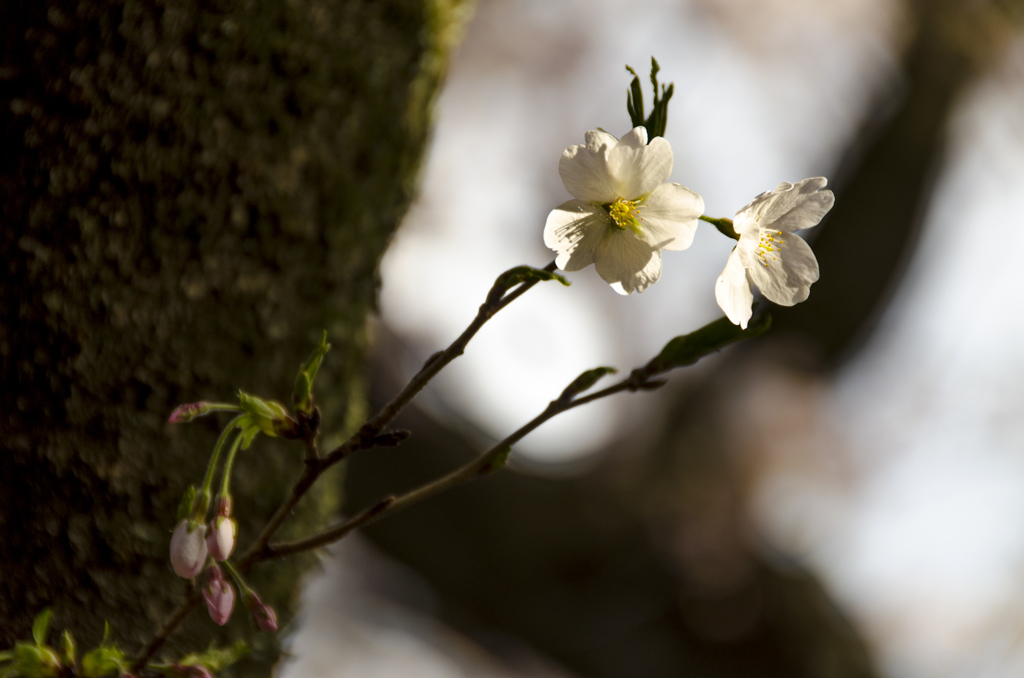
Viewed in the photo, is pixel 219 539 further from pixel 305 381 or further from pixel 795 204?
pixel 795 204

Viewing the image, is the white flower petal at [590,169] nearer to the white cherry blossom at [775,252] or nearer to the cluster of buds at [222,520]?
the white cherry blossom at [775,252]

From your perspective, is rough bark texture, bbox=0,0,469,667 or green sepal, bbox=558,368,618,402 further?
rough bark texture, bbox=0,0,469,667

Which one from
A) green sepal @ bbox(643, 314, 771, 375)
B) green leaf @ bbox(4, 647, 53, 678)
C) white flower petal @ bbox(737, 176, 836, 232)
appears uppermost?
white flower petal @ bbox(737, 176, 836, 232)

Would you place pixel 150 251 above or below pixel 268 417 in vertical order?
above

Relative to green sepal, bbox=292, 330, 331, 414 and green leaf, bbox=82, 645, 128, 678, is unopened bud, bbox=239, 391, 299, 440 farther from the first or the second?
green leaf, bbox=82, 645, 128, 678

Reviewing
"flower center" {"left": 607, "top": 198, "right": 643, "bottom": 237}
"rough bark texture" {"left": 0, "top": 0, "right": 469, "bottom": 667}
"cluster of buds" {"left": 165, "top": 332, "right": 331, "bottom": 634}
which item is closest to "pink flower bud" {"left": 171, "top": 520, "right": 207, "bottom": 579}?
"cluster of buds" {"left": 165, "top": 332, "right": 331, "bottom": 634}

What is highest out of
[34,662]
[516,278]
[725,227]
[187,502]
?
[725,227]

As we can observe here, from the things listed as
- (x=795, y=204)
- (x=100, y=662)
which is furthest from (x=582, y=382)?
(x=100, y=662)

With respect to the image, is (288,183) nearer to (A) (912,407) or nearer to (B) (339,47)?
(B) (339,47)
